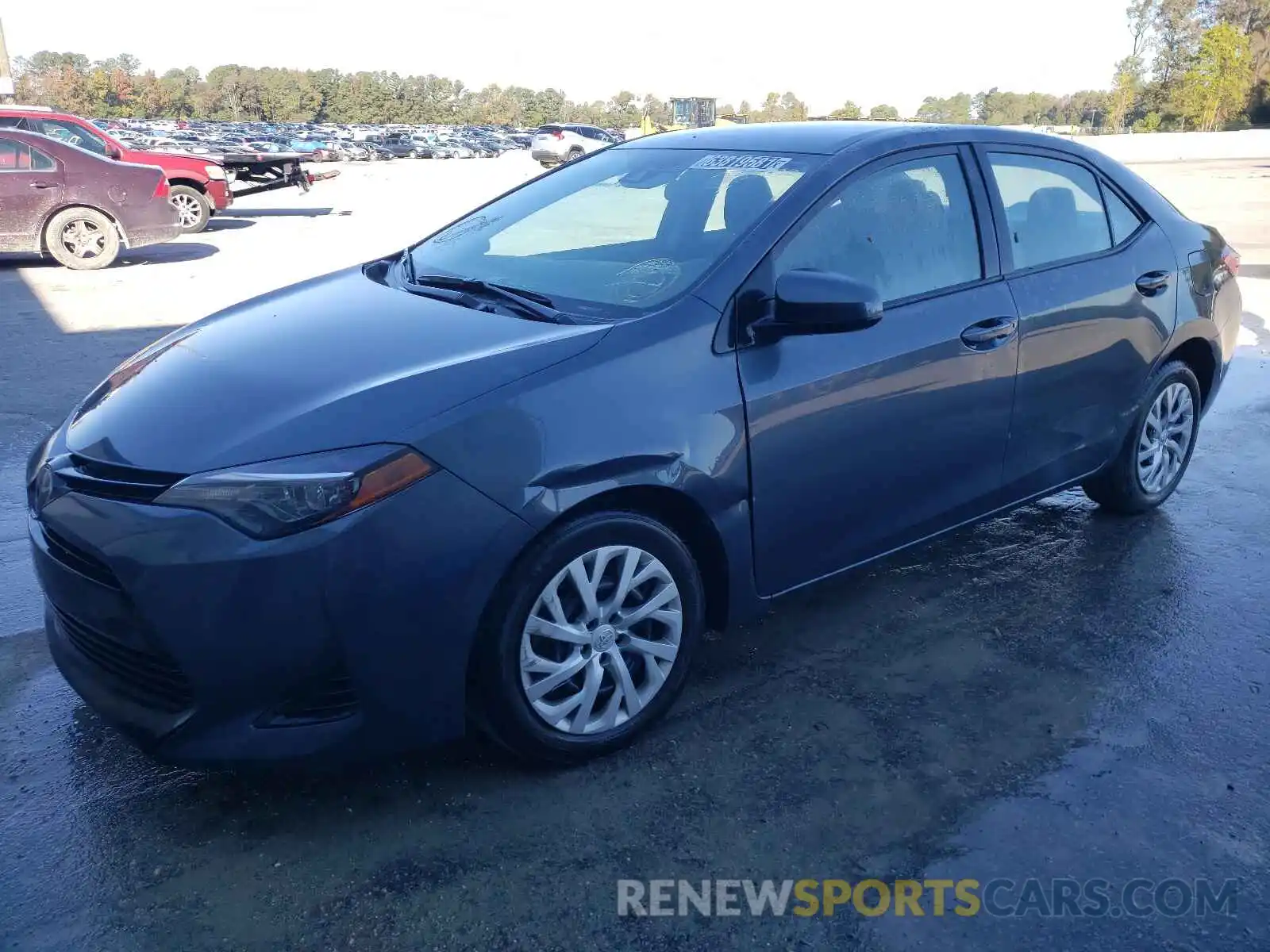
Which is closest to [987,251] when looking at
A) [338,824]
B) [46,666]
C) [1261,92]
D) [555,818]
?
[555,818]

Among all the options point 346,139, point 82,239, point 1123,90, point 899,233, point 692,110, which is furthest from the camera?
point 1123,90

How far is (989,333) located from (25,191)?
11324 millimetres

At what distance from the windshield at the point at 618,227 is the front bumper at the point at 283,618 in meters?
0.96

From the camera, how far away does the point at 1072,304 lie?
3.99 meters

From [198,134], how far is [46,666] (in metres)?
56.5

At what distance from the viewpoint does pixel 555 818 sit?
2779mm

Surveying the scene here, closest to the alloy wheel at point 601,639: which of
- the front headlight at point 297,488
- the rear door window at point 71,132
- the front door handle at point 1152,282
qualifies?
the front headlight at point 297,488

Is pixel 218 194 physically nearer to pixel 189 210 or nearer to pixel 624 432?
pixel 189 210

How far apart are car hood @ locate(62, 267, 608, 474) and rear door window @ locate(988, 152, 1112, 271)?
1.82 m

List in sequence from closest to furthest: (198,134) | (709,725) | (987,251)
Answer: (709,725), (987,251), (198,134)

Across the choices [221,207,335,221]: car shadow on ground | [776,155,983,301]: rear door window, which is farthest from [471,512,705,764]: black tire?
[221,207,335,221]: car shadow on ground

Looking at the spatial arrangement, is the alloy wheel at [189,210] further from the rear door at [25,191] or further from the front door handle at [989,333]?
the front door handle at [989,333]

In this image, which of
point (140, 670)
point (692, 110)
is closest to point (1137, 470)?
point (140, 670)

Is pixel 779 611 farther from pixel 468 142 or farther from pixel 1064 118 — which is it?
pixel 1064 118
